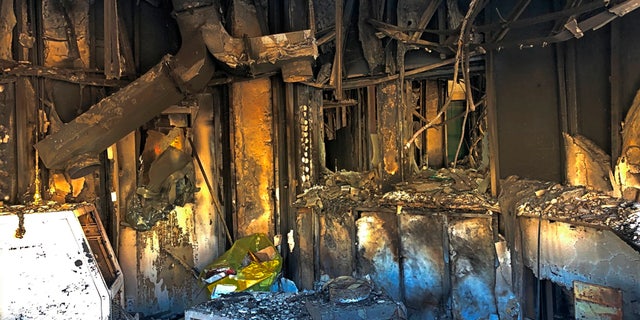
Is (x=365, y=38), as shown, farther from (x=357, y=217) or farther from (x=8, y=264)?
(x=8, y=264)

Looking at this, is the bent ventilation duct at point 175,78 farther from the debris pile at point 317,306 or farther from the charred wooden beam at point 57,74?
the debris pile at point 317,306

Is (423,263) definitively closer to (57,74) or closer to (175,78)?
(175,78)

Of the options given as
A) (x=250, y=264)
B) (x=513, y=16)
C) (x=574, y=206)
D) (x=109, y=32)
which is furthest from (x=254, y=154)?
(x=574, y=206)

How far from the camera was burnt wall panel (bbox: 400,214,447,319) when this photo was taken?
4.72 meters

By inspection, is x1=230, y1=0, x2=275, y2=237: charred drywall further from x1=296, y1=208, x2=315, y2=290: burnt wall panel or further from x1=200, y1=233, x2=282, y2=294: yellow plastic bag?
x1=296, y1=208, x2=315, y2=290: burnt wall panel

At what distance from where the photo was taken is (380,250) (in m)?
5.09

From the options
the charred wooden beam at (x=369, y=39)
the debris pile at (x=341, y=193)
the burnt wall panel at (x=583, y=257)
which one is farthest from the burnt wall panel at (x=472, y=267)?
the charred wooden beam at (x=369, y=39)

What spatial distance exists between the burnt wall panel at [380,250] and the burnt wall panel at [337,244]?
106 mm

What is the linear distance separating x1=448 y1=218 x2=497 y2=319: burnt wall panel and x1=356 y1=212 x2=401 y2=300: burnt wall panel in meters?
0.65

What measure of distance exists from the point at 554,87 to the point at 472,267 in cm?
193

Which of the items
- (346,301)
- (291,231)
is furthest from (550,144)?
(291,231)

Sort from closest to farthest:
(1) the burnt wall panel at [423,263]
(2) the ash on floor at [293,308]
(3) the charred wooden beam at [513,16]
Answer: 1. (2) the ash on floor at [293,308]
2. (3) the charred wooden beam at [513,16]
3. (1) the burnt wall panel at [423,263]

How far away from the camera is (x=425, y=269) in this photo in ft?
15.8

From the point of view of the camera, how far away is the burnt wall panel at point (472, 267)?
4434 millimetres
